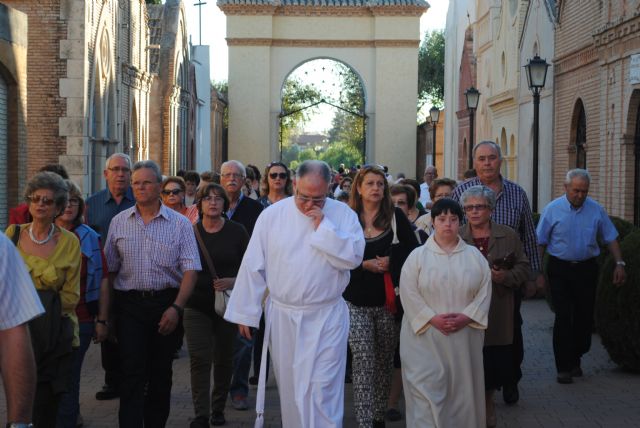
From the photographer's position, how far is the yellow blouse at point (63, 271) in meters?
6.87

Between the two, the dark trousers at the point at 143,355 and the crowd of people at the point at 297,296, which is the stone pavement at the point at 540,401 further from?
the dark trousers at the point at 143,355

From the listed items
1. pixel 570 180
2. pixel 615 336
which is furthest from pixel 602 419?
pixel 570 180

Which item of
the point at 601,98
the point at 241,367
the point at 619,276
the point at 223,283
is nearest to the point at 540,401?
the point at 619,276

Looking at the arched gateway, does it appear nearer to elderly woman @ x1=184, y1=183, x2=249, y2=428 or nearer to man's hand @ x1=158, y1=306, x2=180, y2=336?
elderly woman @ x1=184, y1=183, x2=249, y2=428

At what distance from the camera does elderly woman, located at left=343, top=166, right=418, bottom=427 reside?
8430 mm

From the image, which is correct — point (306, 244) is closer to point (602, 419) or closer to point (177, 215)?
point (177, 215)

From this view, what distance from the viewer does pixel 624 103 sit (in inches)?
719

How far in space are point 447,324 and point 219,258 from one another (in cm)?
224

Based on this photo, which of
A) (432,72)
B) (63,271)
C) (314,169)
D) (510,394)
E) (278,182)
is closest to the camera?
(63,271)

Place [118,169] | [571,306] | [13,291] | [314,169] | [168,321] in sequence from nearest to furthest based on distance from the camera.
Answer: [13,291]
[314,169]
[168,321]
[118,169]
[571,306]

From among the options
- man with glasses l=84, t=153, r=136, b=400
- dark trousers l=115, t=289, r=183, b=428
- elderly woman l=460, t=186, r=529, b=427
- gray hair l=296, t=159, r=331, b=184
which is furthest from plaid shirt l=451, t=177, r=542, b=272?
man with glasses l=84, t=153, r=136, b=400

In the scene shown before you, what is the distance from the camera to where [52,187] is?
22.5 feet

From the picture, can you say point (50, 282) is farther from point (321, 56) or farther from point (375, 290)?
point (321, 56)

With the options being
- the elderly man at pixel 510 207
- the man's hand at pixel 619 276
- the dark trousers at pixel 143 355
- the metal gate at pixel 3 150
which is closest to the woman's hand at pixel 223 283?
the dark trousers at pixel 143 355
